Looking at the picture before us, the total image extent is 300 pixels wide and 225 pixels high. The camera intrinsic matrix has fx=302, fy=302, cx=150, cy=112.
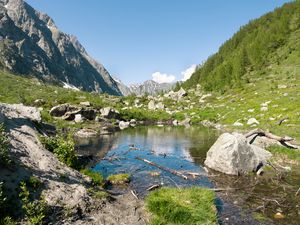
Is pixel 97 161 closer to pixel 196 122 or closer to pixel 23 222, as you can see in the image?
pixel 23 222

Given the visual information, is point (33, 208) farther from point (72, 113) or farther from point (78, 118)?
point (72, 113)

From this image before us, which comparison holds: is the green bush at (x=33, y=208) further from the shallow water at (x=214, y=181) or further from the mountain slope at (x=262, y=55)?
the mountain slope at (x=262, y=55)

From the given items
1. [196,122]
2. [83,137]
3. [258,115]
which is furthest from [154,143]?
[196,122]

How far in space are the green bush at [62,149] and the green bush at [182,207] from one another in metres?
7.73

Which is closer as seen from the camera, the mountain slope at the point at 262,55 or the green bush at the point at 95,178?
the green bush at the point at 95,178

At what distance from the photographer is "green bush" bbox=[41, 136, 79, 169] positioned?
2322 centimetres

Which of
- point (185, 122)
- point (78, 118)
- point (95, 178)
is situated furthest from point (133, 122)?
point (95, 178)

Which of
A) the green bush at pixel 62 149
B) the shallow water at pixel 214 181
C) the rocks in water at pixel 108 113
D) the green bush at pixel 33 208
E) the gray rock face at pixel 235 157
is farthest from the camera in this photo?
the rocks in water at pixel 108 113

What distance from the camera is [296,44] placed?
152 m

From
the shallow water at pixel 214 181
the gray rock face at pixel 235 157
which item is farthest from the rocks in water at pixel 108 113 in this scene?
the gray rock face at pixel 235 157

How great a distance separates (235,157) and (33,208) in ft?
61.6

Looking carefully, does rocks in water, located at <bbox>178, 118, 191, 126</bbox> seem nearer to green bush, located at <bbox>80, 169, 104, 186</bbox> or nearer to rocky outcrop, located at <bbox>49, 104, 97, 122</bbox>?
rocky outcrop, located at <bbox>49, 104, 97, 122</bbox>

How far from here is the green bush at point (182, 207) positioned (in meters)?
16.6

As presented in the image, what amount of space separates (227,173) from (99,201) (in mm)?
14024
